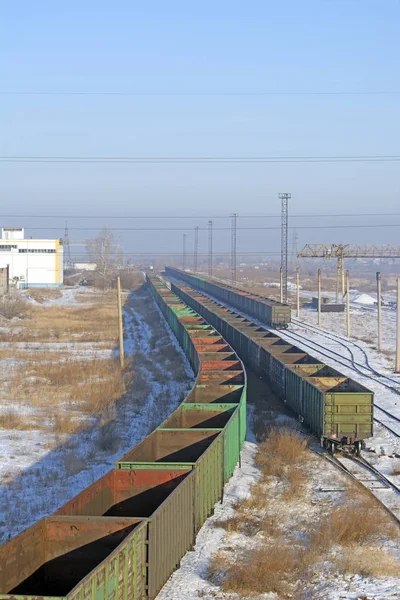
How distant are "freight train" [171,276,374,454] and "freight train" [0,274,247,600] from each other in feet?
10.3

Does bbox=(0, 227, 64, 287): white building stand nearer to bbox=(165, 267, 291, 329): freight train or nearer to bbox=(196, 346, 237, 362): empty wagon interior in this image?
bbox=(165, 267, 291, 329): freight train

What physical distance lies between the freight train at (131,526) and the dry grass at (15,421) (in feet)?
23.5

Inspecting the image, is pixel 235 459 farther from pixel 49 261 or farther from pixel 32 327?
pixel 49 261

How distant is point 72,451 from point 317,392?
23.6 feet

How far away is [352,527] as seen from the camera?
1401cm

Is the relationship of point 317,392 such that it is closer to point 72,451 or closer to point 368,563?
point 72,451

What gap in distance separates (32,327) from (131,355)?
717 inches

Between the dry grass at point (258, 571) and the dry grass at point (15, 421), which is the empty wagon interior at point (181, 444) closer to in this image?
the dry grass at point (258, 571)

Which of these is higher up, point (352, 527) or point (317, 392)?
point (317, 392)

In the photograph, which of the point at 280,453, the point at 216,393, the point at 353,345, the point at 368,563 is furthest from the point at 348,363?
the point at 368,563

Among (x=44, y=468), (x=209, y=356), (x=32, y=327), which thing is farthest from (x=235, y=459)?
(x=32, y=327)

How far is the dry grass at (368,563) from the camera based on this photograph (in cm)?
1213

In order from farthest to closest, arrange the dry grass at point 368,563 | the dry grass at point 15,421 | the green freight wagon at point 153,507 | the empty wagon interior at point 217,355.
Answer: the empty wagon interior at point 217,355, the dry grass at point 15,421, the dry grass at point 368,563, the green freight wagon at point 153,507

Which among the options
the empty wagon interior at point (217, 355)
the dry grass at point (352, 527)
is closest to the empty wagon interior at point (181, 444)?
the dry grass at point (352, 527)
